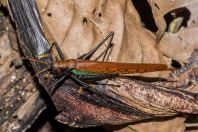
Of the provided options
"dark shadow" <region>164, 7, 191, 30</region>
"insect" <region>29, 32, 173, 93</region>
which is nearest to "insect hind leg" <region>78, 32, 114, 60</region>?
"insect" <region>29, 32, 173, 93</region>

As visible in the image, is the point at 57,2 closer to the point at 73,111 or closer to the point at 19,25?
the point at 19,25

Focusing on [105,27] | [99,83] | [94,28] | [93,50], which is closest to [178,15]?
[105,27]

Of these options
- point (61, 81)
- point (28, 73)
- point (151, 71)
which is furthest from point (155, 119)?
point (28, 73)

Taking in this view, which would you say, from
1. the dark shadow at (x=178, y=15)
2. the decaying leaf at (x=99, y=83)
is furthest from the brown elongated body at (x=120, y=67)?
the dark shadow at (x=178, y=15)

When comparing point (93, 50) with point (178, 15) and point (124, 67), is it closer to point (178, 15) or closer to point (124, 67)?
point (124, 67)

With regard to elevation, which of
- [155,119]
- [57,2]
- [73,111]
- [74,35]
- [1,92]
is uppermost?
[57,2]

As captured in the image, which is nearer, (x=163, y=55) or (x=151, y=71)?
(x=151, y=71)

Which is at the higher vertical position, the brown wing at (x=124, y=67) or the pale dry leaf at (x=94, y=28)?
the pale dry leaf at (x=94, y=28)

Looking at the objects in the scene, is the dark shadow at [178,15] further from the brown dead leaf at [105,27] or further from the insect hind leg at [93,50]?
the insect hind leg at [93,50]

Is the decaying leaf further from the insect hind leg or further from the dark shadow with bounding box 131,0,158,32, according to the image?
the dark shadow with bounding box 131,0,158,32
